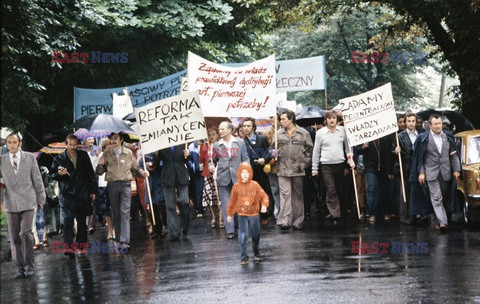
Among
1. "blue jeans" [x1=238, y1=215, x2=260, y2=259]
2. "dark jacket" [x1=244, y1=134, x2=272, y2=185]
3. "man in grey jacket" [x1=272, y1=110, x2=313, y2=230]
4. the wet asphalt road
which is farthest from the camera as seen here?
"dark jacket" [x1=244, y1=134, x2=272, y2=185]

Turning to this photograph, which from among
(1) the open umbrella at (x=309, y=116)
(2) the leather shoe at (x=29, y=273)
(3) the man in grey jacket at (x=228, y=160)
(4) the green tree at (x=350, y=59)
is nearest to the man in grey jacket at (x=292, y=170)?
(3) the man in grey jacket at (x=228, y=160)

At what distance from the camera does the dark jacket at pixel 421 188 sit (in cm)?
1537

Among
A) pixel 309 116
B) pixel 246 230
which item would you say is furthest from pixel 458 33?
pixel 246 230

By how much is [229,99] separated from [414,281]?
7.49m

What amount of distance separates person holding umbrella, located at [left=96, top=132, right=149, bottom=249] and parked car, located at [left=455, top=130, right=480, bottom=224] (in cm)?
523

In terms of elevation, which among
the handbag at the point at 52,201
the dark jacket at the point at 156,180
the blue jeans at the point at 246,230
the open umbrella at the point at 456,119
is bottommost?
the blue jeans at the point at 246,230

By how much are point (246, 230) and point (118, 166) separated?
10.6 feet

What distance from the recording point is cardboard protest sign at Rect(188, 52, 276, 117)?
16719 mm

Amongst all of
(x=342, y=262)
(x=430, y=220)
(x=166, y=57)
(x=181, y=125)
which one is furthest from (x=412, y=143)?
(x=166, y=57)

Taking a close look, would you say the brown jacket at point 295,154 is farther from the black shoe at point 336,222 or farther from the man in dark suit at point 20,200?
the man in dark suit at point 20,200

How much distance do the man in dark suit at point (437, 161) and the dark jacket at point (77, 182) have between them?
5.08 metres

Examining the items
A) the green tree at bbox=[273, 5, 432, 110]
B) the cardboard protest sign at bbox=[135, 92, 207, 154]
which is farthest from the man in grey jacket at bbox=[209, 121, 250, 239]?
the green tree at bbox=[273, 5, 432, 110]

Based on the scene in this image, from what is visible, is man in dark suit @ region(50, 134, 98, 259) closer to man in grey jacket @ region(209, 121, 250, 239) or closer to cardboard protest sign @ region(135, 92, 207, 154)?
cardboard protest sign @ region(135, 92, 207, 154)

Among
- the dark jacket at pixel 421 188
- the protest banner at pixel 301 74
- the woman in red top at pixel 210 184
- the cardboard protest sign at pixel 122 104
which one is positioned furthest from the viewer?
the protest banner at pixel 301 74
